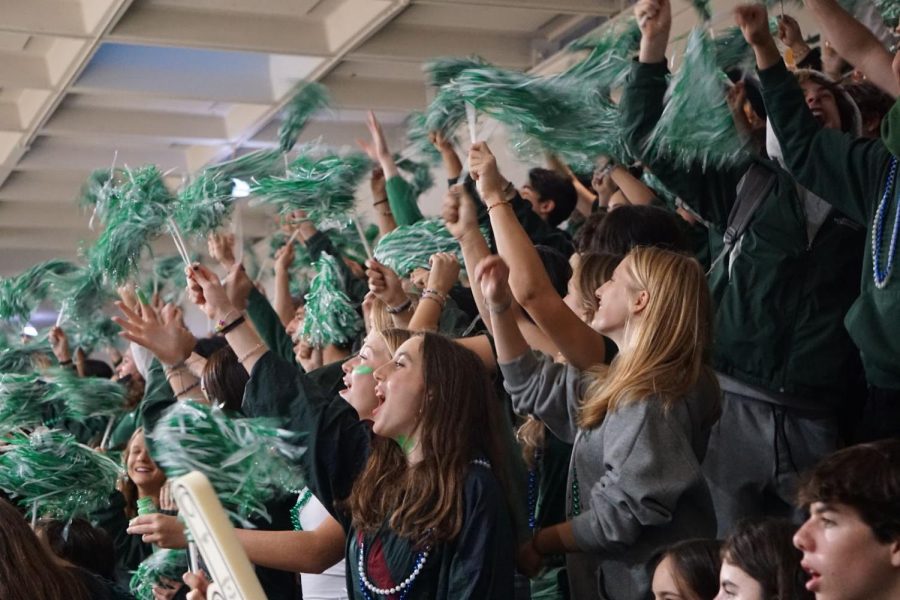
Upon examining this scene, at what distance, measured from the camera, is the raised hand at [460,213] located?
2871 millimetres

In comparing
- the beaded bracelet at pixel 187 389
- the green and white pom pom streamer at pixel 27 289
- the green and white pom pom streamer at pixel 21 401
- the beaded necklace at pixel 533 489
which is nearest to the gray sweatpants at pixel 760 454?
the beaded necklace at pixel 533 489

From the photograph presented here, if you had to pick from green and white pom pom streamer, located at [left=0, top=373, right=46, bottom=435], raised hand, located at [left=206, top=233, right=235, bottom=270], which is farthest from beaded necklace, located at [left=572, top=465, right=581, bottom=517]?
green and white pom pom streamer, located at [left=0, top=373, right=46, bottom=435]

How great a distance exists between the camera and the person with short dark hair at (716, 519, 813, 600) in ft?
6.29

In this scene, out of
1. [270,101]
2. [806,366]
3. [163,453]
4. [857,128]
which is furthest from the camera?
[270,101]

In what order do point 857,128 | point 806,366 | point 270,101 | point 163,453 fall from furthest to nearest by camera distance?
1. point 270,101
2. point 857,128
3. point 806,366
4. point 163,453

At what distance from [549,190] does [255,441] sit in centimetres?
215

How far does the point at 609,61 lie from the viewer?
3100 mm

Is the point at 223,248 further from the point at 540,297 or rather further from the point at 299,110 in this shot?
the point at 540,297

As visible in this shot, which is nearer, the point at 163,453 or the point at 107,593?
the point at 163,453

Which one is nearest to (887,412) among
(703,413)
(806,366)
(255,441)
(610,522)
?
(806,366)

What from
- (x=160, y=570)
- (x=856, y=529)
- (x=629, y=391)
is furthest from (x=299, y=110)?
(x=856, y=529)

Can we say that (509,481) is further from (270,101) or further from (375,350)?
(270,101)

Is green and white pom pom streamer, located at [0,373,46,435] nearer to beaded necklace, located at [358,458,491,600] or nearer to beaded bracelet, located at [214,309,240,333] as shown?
beaded bracelet, located at [214,309,240,333]

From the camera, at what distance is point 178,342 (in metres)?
2.67
